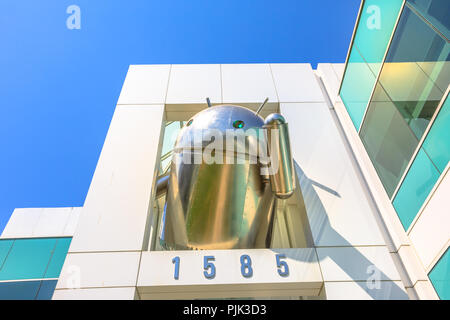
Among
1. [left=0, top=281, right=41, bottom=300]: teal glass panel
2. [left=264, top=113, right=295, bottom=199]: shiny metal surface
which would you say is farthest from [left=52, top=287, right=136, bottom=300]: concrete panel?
[left=0, top=281, right=41, bottom=300]: teal glass panel

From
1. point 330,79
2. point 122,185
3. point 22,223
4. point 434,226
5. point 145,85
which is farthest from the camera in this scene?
point 22,223

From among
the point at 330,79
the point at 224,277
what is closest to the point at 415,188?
the point at 224,277

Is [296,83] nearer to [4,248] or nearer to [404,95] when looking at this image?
[404,95]

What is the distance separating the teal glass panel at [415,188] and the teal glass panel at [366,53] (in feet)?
7.20

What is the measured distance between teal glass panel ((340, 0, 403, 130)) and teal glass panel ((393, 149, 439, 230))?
2.20m

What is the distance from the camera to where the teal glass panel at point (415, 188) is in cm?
546

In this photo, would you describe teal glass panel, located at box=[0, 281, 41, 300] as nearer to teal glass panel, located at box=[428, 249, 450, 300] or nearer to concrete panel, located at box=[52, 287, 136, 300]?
concrete panel, located at box=[52, 287, 136, 300]

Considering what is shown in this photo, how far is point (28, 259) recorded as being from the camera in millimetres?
11156

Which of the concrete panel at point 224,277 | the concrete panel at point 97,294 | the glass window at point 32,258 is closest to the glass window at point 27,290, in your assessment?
the glass window at point 32,258

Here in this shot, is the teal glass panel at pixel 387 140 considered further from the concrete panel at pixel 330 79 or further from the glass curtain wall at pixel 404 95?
the concrete panel at pixel 330 79

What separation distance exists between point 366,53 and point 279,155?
464 centimetres

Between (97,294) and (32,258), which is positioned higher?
(32,258)

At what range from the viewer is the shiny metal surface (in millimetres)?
4730
